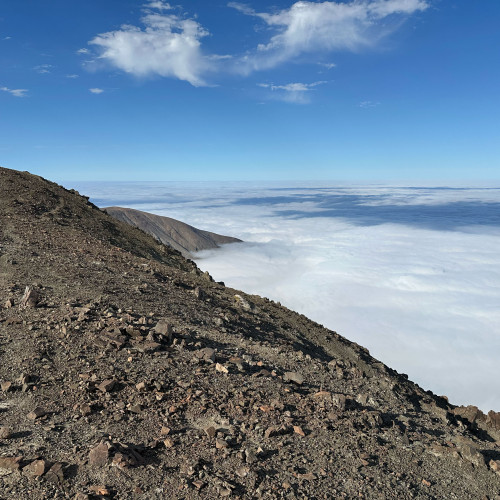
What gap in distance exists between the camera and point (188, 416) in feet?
18.9

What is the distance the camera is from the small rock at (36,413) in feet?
17.6

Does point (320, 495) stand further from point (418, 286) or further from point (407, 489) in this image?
point (418, 286)

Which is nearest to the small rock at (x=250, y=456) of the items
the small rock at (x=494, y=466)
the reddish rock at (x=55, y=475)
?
the reddish rock at (x=55, y=475)

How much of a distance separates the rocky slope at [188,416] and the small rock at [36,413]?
0.02m

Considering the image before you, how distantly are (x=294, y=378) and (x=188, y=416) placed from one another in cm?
248

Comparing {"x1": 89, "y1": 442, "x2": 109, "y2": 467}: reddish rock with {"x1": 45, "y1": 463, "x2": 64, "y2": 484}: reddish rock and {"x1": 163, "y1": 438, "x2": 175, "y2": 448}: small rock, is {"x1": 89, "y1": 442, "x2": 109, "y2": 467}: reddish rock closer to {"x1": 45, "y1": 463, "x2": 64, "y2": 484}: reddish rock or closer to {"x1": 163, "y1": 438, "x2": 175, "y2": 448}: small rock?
{"x1": 45, "y1": 463, "x2": 64, "y2": 484}: reddish rock

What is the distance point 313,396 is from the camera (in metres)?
6.94

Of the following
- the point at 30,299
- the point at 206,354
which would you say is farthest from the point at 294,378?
the point at 30,299

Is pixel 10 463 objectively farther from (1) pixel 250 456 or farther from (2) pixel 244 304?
(2) pixel 244 304

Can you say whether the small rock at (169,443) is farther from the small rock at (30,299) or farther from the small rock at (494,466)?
the small rock at (30,299)

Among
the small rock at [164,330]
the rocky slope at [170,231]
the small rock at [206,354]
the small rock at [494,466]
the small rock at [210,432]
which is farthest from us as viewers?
the rocky slope at [170,231]

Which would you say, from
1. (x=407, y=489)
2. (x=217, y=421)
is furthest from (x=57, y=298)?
(x=407, y=489)

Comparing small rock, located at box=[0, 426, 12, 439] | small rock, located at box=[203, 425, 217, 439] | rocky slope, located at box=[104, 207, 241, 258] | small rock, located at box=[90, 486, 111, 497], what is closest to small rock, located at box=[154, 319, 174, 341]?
small rock, located at box=[203, 425, 217, 439]

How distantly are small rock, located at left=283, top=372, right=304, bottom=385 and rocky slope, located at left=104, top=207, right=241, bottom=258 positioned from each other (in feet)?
320
